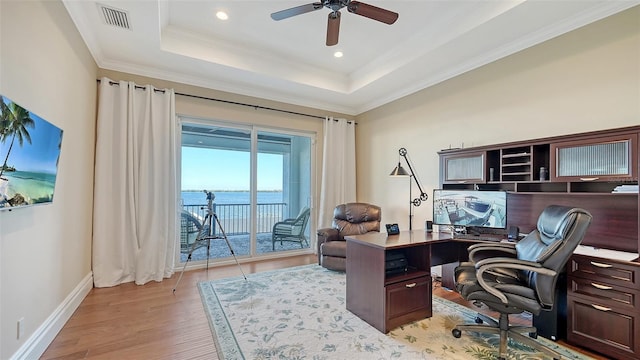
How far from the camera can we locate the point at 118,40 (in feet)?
10.3

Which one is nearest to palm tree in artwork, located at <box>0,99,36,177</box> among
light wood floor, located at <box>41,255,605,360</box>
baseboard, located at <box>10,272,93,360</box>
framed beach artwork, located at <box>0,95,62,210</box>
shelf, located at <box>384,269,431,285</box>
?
framed beach artwork, located at <box>0,95,62,210</box>

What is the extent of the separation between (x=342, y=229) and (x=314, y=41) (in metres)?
2.74

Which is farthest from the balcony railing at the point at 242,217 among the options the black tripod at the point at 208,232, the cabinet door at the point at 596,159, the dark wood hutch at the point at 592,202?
the cabinet door at the point at 596,159

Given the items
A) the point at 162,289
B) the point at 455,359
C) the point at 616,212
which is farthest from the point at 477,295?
the point at 162,289

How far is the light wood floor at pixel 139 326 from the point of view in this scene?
212cm

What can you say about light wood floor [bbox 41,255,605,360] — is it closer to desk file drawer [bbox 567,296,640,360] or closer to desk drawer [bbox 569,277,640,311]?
desk file drawer [bbox 567,296,640,360]

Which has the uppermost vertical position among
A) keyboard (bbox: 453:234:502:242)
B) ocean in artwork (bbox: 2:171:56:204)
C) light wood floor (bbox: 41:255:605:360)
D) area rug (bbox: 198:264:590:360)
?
ocean in artwork (bbox: 2:171:56:204)

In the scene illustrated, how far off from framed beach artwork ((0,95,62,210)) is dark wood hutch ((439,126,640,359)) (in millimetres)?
3815

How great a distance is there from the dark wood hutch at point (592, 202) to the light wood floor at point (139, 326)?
25cm

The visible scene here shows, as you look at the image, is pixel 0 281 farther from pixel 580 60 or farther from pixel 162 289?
pixel 580 60

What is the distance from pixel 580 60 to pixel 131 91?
5.02m

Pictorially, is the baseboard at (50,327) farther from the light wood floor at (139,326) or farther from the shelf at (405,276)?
the shelf at (405,276)

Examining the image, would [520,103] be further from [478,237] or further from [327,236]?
[327,236]

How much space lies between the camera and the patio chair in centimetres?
507
